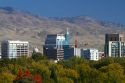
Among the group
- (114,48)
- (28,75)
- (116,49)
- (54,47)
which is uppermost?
(54,47)

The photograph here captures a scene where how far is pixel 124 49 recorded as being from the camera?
137375 mm

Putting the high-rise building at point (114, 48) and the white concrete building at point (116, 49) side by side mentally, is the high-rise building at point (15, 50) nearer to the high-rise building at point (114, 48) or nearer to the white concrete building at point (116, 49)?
the high-rise building at point (114, 48)

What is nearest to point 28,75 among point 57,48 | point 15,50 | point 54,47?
point 15,50

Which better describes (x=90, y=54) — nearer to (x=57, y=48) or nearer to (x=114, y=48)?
(x=57, y=48)

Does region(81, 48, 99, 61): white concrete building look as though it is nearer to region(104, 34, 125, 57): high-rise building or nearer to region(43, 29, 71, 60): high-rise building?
region(43, 29, 71, 60): high-rise building

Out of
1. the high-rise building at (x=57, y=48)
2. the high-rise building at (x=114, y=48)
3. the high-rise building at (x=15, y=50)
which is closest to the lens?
the high-rise building at (x=114, y=48)

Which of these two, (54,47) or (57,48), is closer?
(57,48)

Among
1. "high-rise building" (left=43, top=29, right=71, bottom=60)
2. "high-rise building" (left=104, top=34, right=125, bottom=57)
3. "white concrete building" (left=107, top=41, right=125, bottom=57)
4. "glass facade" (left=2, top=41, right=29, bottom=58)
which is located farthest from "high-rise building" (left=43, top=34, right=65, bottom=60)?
"white concrete building" (left=107, top=41, right=125, bottom=57)

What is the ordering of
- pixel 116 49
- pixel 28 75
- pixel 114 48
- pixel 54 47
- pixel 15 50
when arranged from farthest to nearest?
pixel 54 47 < pixel 15 50 < pixel 116 49 < pixel 114 48 < pixel 28 75

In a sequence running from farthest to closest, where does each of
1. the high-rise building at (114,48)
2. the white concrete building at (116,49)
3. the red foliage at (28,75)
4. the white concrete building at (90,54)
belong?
the white concrete building at (90,54), the white concrete building at (116,49), the high-rise building at (114,48), the red foliage at (28,75)

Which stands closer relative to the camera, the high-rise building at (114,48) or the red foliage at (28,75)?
the red foliage at (28,75)

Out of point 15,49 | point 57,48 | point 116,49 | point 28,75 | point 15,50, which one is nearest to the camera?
point 28,75

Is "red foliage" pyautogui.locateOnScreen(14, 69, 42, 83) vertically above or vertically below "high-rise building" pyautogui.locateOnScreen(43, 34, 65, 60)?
below

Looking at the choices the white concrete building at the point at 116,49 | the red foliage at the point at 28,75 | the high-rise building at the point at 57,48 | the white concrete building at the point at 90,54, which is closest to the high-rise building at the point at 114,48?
the white concrete building at the point at 116,49
